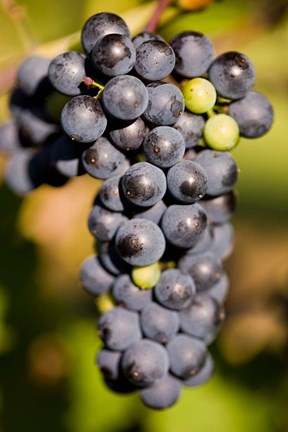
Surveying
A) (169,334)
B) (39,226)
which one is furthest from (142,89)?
A: (39,226)

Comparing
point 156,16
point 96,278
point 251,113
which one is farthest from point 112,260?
point 156,16

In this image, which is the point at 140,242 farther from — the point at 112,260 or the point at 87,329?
the point at 87,329

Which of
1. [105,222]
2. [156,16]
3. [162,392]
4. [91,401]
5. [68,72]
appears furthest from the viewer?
[91,401]

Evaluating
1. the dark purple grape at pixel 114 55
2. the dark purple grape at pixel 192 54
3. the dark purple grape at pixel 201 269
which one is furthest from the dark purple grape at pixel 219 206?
the dark purple grape at pixel 114 55

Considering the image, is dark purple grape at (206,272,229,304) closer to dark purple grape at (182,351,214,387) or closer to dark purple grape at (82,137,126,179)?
dark purple grape at (182,351,214,387)

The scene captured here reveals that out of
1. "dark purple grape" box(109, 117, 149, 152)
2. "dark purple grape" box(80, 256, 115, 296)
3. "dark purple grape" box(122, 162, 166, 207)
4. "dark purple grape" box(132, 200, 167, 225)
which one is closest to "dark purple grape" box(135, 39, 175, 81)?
"dark purple grape" box(109, 117, 149, 152)

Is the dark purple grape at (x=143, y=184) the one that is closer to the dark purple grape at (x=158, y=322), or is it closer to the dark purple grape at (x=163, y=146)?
the dark purple grape at (x=163, y=146)

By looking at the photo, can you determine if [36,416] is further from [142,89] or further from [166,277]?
[142,89]
